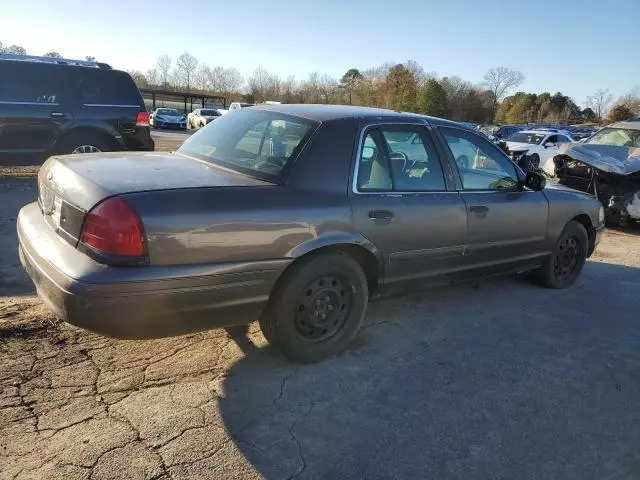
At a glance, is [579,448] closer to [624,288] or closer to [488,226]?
[488,226]

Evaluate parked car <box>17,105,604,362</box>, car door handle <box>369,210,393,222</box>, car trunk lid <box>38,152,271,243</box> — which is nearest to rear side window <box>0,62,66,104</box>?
parked car <box>17,105,604,362</box>

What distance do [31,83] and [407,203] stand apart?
715 centimetres

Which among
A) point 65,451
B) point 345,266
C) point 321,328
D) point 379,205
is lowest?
point 65,451

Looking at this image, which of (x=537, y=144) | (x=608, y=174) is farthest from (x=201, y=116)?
(x=608, y=174)

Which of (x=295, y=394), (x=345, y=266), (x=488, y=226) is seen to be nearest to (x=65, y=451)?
(x=295, y=394)

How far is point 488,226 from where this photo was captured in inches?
173

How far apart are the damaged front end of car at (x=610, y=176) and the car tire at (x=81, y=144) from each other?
8.20 m

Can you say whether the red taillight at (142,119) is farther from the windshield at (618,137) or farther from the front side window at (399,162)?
the windshield at (618,137)

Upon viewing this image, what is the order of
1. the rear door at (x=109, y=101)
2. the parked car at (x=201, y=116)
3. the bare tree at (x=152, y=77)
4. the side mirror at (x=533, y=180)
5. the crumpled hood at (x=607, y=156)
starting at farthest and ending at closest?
1. the bare tree at (x=152, y=77)
2. the parked car at (x=201, y=116)
3. the crumpled hood at (x=607, y=156)
4. the rear door at (x=109, y=101)
5. the side mirror at (x=533, y=180)

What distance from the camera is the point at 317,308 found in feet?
11.3

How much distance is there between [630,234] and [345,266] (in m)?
7.73

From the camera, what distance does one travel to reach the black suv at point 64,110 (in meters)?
8.12

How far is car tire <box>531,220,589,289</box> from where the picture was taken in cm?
533

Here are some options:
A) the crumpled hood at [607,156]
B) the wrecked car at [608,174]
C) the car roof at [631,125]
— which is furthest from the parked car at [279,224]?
the car roof at [631,125]
